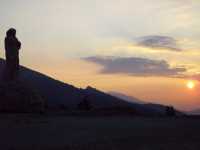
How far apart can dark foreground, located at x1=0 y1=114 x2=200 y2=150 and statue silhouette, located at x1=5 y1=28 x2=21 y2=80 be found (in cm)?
1219

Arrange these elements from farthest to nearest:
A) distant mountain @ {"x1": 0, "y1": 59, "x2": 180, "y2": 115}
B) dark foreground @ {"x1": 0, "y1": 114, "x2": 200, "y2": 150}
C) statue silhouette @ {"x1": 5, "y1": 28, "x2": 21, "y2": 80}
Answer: distant mountain @ {"x1": 0, "y1": 59, "x2": 180, "y2": 115}
statue silhouette @ {"x1": 5, "y1": 28, "x2": 21, "y2": 80}
dark foreground @ {"x1": 0, "y1": 114, "x2": 200, "y2": 150}

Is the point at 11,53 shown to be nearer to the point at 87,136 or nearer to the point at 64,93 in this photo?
the point at 87,136

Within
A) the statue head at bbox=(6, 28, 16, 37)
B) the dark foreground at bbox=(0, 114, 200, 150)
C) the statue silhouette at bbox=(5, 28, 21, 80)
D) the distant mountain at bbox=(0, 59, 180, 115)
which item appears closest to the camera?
the dark foreground at bbox=(0, 114, 200, 150)

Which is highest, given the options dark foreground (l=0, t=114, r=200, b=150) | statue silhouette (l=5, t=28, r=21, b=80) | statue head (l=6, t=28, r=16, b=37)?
statue head (l=6, t=28, r=16, b=37)

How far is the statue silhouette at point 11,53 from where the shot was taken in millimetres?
44625

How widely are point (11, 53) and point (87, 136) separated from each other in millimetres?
21595

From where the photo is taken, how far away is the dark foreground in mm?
21200

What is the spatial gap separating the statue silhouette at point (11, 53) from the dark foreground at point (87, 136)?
40.0 feet

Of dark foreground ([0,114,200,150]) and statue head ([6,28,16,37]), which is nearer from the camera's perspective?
dark foreground ([0,114,200,150])

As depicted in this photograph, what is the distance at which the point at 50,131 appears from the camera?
26438 mm

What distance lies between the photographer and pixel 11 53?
44.8 meters

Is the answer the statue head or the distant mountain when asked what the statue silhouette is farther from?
the distant mountain

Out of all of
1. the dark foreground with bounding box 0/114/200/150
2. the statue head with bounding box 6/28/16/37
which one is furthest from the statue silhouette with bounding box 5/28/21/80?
the dark foreground with bounding box 0/114/200/150

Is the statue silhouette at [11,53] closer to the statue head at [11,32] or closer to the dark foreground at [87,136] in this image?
the statue head at [11,32]
